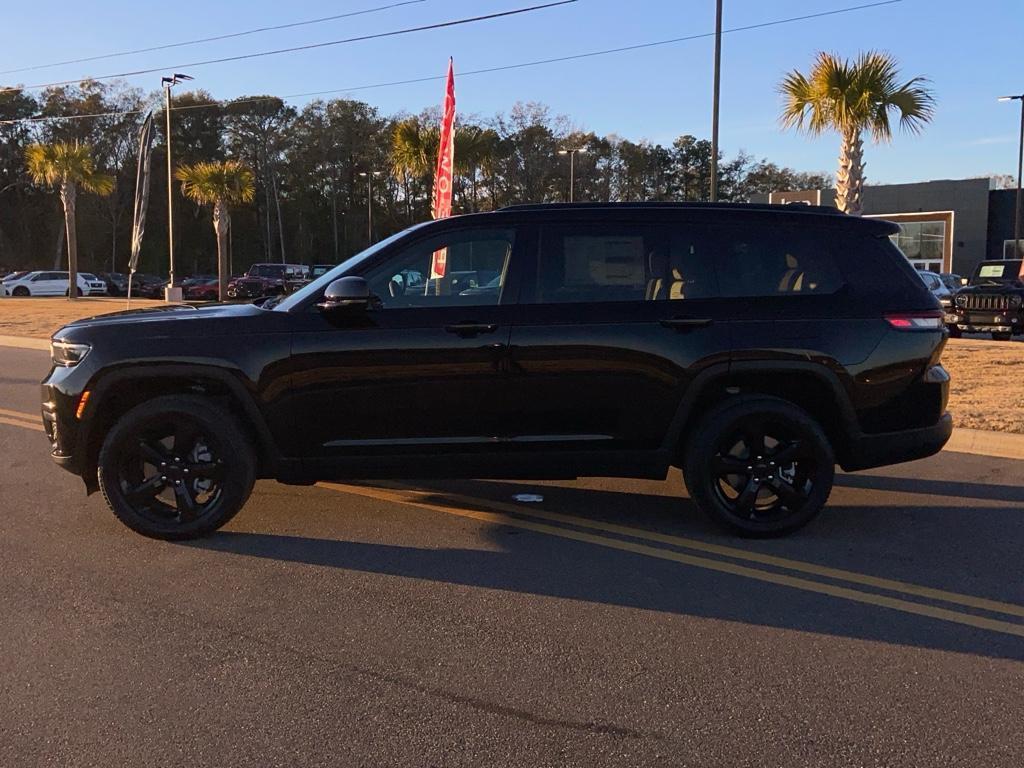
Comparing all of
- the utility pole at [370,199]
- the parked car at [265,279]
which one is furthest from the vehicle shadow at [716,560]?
the utility pole at [370,199]

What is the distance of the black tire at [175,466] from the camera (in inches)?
205

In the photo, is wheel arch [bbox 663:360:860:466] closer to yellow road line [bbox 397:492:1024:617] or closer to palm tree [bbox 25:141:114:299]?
yellow road line [bbox 397:492:1024:617]

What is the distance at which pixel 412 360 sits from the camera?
5.16 metres

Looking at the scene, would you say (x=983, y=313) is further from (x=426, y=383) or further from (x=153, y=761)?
(x=153, y=761)

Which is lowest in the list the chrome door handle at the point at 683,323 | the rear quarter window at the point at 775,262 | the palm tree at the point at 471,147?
the chrome door handle at the point at 683,323

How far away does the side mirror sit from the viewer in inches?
195

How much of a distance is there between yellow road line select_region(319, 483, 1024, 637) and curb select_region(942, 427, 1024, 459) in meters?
3.91

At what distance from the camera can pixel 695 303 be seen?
5.36 m

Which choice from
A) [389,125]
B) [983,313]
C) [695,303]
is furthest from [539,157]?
[695,303]

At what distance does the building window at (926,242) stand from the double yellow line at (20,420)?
1883 inches

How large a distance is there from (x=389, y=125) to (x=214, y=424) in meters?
71.1

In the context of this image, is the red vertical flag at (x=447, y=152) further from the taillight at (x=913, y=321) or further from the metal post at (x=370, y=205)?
the metal post at (x=370, y=205)

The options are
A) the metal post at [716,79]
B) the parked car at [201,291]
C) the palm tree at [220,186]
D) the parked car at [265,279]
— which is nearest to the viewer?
the metal post at [716,79]

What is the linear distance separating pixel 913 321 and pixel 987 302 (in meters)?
15.9
